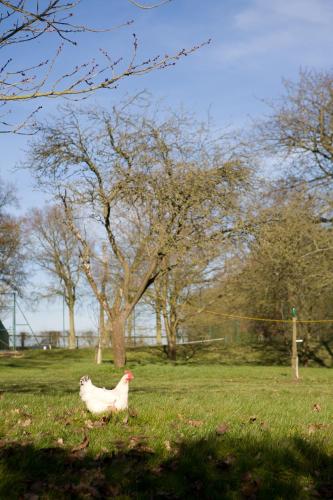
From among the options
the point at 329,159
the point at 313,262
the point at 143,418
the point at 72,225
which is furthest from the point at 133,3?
the point at 329,159

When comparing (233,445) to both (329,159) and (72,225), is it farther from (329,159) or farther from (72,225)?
(329,159)

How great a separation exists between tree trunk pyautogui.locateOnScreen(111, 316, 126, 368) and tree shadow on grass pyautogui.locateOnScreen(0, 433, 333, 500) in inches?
704

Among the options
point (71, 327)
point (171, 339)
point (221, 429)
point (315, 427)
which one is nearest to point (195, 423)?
point (221, 429)

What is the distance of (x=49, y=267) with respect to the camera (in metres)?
51.6

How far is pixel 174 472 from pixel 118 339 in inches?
748

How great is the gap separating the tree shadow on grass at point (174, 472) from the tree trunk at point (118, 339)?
58.6ft

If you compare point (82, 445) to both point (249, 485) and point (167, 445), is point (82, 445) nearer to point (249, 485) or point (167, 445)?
point (167, 445)

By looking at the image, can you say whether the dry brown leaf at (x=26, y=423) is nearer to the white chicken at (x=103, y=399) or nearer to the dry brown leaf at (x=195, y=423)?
the white chicken at (x=103, y=399)

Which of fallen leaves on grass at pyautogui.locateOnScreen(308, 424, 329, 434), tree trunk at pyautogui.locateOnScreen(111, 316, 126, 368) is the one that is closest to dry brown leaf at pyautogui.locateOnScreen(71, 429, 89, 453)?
fallen leaves on grass at pyautogui.locateOnScreen(308, 424, 329, 434)

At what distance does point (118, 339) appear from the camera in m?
24.0

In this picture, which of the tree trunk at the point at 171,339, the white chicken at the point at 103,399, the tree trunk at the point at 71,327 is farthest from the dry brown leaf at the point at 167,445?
the tree trunk at the point at 71,327

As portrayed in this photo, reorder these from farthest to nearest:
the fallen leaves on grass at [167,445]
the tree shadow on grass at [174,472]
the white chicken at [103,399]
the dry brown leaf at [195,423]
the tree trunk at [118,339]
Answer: the tree trunk at [118,339] < the white chicken at [103,399] < the dry brown leaf at [195,423] < the fallen leaves on grass at [167,445] < the tree shadow on grass at [174,472]

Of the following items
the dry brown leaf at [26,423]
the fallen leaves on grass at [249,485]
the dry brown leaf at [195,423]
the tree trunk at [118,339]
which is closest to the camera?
the fallen leaves on grass at [249,485]

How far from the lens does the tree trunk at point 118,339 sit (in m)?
23.7
